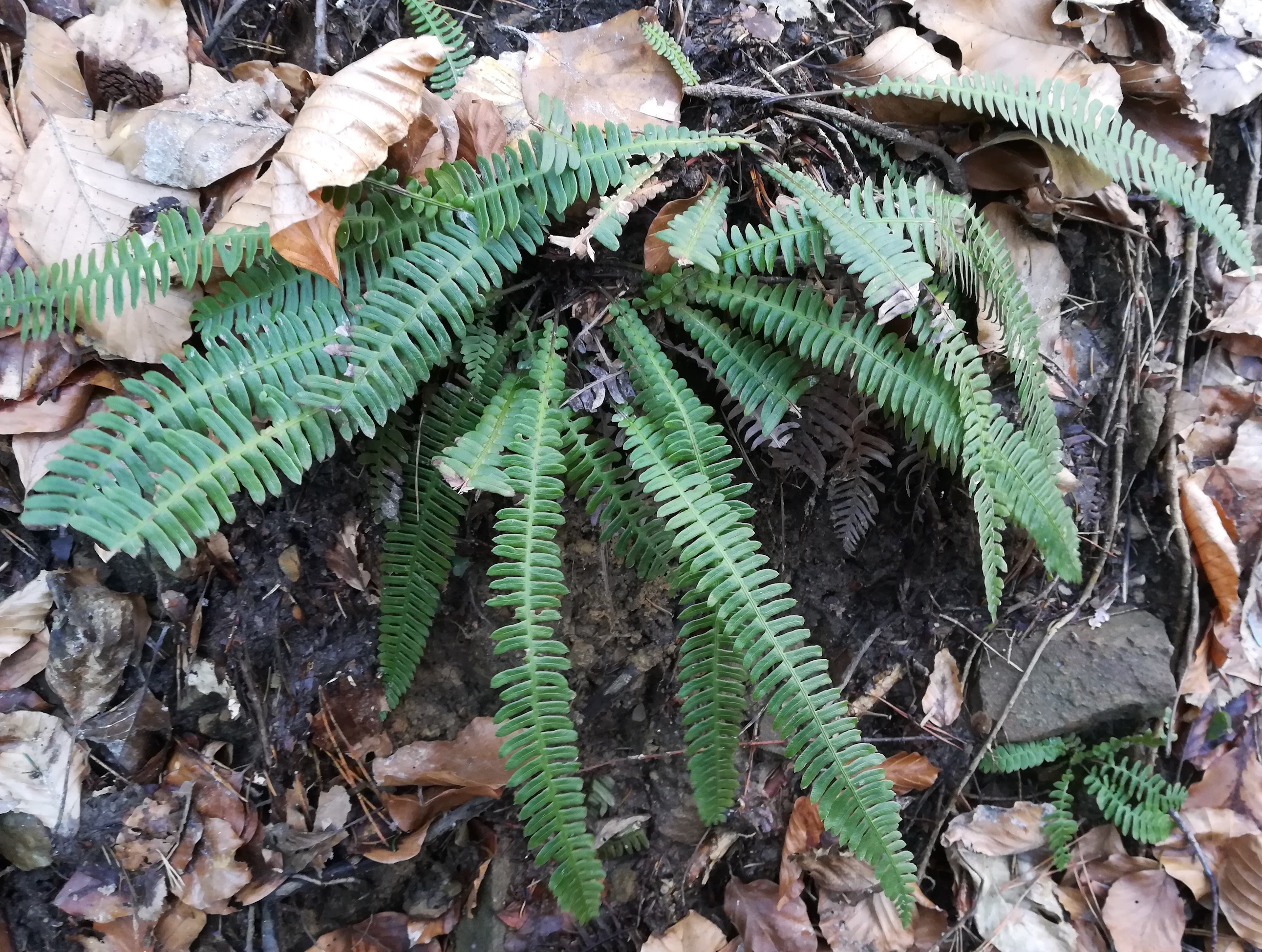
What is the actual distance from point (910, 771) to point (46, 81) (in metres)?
3.12

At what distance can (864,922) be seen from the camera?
262cm

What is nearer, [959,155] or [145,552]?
[145,552]

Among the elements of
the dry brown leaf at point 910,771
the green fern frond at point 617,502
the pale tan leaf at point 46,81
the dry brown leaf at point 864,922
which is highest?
the pale tan leaf at point 46,81

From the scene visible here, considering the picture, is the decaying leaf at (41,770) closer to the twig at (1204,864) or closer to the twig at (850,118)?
the twig at (850,118)

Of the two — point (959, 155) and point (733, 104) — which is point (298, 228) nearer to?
point (733, 104)

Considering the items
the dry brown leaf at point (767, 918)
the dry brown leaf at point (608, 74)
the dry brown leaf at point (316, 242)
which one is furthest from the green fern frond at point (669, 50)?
the dry brown leaf at point (767, 918)

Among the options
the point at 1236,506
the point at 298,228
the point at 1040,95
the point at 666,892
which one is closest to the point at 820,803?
the point at 666,892

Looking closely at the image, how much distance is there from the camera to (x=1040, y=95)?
1967 mm

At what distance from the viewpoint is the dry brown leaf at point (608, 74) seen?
79.5 inches

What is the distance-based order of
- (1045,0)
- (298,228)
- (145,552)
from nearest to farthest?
(298,228), (145,552), (1045,0)

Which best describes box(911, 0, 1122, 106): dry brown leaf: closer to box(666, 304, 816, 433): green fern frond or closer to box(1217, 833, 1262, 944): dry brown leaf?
box(666, 304, 816, 433): green fern frond

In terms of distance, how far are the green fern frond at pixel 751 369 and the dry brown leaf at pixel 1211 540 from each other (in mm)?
1773

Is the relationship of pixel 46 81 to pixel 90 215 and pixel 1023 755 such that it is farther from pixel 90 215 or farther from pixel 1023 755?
pixel 1023 755

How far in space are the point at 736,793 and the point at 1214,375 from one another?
92.8 inches
